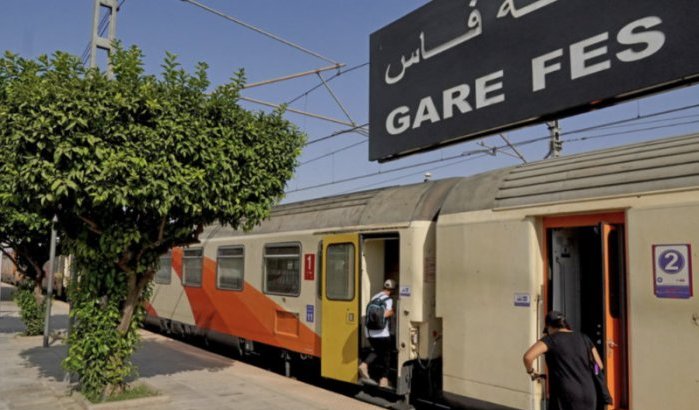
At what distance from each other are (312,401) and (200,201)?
328 cm

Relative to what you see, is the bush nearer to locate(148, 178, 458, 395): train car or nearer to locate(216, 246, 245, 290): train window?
locate(148, 178, 458, 395): train car

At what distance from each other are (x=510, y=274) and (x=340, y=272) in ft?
10.5

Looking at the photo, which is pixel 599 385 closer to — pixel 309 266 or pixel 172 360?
pixel 309 266

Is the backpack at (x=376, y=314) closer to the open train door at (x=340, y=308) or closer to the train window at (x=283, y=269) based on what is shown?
the open train door at (x=340, y=308)

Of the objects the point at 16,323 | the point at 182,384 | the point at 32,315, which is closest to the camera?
the point at 182,384

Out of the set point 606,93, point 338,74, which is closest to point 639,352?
point 606,93

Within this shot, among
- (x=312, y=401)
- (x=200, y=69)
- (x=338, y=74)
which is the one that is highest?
(x=338, y=74)

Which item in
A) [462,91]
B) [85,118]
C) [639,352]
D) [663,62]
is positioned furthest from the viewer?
[85,118]

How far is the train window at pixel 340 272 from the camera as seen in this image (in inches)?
355

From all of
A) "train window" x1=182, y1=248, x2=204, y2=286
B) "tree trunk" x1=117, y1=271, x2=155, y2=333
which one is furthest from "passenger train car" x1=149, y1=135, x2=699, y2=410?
"train window" x1=182, y1=248, x2=204, y2=286

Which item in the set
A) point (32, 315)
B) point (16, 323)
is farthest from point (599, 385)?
point (16, 323)

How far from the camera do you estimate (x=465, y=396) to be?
707 centimetres

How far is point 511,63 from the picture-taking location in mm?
4590

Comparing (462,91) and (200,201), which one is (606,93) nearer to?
(462,91)
